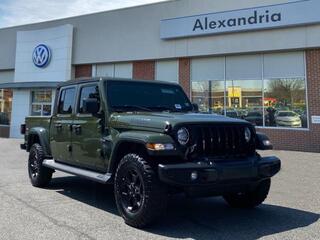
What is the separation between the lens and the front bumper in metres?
4.41

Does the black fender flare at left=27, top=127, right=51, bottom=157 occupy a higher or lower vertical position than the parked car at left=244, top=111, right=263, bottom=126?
lower

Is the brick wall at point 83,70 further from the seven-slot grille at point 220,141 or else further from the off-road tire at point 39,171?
the seven-slot grille at point 220,141

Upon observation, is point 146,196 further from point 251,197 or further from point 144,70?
point 144,70

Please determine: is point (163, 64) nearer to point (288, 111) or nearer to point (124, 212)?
point (288, 111)

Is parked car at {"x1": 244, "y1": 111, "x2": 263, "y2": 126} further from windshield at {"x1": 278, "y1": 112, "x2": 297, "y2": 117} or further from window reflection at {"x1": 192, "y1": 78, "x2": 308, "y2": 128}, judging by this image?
windshield at {"x1": 278, "y1": 112, "x2": 297, "y2": 117}

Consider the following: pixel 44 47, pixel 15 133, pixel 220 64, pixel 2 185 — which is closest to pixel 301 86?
pixel 220 64

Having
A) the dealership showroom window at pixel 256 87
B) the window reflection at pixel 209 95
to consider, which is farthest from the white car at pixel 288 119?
the window reflection at pixel 209 95

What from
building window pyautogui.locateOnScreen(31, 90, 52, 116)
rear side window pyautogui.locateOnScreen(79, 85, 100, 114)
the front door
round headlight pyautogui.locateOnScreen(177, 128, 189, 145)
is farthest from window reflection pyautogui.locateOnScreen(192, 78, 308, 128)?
round headlight pyautogui.locateOnScreen(177, 128, 189, 145)

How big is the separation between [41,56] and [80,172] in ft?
63.6

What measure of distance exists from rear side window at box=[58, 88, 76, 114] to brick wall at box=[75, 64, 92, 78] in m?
15.1

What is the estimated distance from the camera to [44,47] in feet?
77.8

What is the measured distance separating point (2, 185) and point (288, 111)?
1220 centimetres

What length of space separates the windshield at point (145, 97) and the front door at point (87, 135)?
0.31 metres

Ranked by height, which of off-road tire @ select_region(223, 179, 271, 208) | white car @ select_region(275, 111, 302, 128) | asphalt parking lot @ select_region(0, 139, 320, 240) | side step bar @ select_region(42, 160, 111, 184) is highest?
white car @ select_region(275, 111, 302, 128)
